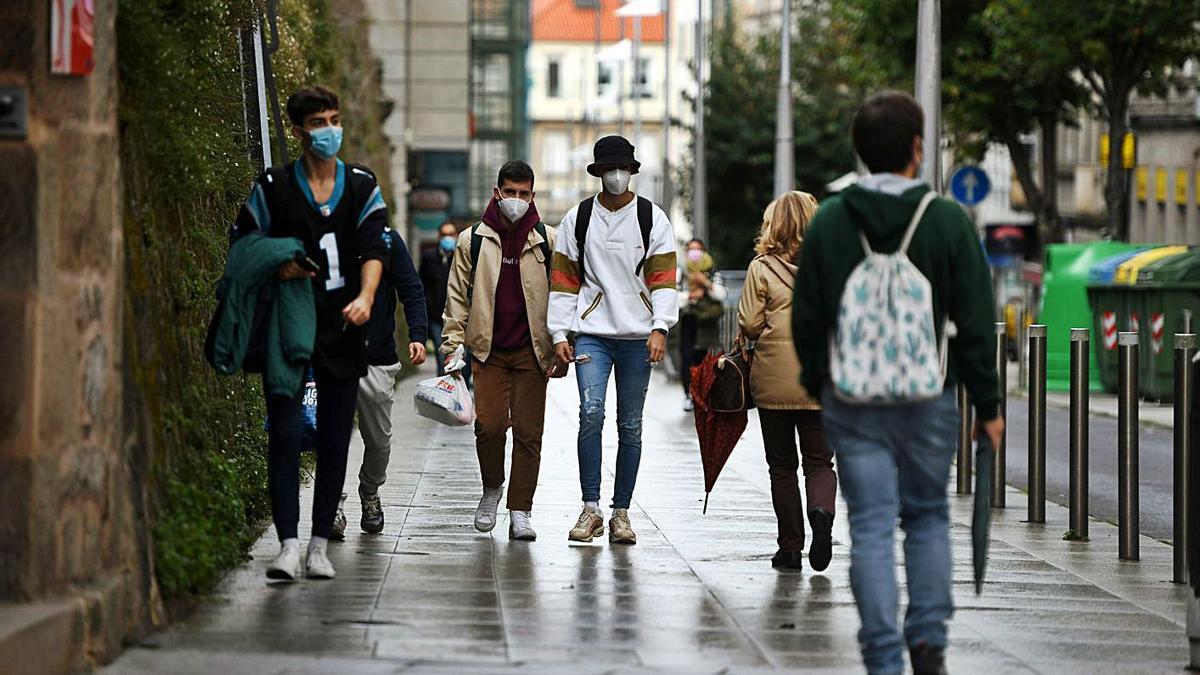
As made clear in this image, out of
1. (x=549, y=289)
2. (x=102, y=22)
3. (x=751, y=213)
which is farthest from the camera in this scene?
(x=751, y=213)

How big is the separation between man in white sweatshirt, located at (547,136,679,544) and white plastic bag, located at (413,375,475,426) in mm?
635

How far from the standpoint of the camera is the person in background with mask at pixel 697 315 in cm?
2384

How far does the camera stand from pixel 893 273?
20.5 ft

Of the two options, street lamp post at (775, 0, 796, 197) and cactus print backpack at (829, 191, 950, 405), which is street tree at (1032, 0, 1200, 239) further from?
cactus print backpack at (829, 191, 950, 405)

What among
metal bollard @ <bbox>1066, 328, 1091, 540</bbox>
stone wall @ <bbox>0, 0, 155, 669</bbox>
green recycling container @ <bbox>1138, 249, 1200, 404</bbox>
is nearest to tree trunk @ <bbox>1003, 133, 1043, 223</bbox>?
green recycling container @ <bbox>1138, 249, 1200, 404</bbox>

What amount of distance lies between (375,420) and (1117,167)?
27.4m

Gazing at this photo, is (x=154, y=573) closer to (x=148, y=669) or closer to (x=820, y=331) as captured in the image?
(x=148, y=669)

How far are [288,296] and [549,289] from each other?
2.19 meters

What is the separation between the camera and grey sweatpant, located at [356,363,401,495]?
9.74 m

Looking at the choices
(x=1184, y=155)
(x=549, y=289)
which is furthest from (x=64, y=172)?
(x=1184, y=155)

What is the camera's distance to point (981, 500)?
6676mm

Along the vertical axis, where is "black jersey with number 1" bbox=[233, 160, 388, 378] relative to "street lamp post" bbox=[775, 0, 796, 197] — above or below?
below

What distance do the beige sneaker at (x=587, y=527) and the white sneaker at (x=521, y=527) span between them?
188 millimetres

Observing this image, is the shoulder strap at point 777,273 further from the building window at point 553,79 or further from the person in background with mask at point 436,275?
the building window at point 553,79
